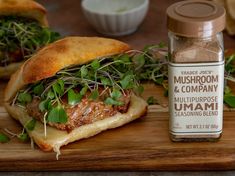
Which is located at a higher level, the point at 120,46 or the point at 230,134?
the point at 120,46

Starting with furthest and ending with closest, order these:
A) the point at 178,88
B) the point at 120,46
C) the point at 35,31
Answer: the point at 35,31, the point at 120,46, the point at 178,88

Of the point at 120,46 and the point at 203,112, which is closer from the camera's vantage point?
the point at 203,112

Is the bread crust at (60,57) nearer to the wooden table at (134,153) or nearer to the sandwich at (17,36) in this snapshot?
the wooden table at (134,153)

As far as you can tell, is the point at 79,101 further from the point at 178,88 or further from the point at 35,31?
the point at 35,31

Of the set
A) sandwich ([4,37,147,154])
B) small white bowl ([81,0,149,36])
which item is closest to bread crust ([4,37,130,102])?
sandwich ([4,37,147,154])

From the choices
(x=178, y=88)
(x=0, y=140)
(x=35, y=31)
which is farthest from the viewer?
(x=35, y=31)

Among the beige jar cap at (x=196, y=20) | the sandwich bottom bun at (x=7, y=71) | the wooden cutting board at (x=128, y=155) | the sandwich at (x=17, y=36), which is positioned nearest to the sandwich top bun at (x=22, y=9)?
the sandwich at (x=17, y=36)

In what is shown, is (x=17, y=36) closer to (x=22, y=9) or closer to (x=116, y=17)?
(x=22, y=9)

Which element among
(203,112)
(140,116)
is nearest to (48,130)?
(140,116)
